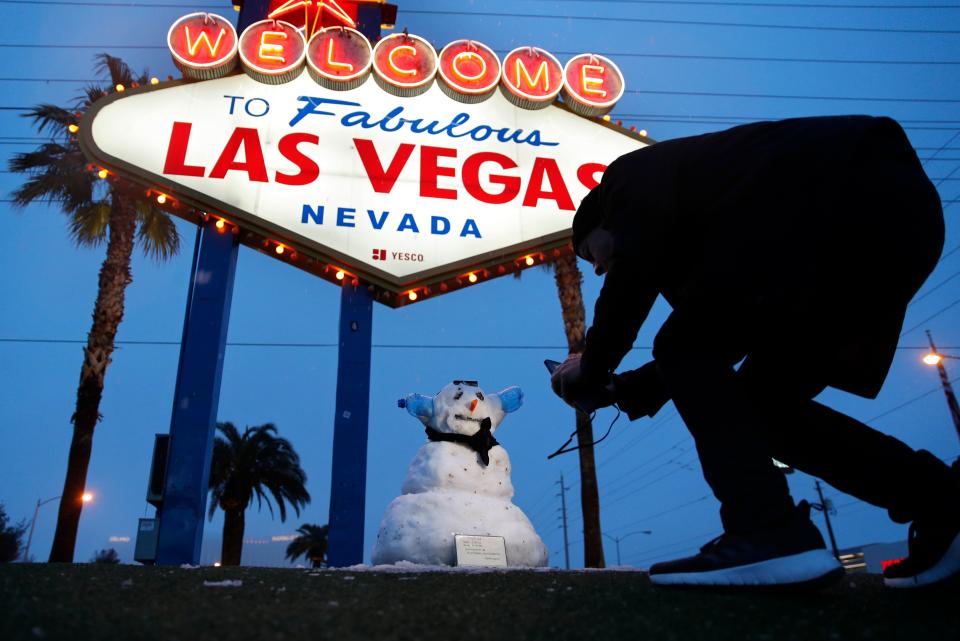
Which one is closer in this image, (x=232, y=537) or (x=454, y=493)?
(x=454, y=493)

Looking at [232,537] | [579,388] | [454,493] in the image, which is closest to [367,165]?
[454,493]

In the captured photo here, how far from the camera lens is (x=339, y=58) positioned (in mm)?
7410

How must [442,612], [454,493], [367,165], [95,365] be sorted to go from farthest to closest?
[95,365] → [367,165] → [454,493] → [442,612]

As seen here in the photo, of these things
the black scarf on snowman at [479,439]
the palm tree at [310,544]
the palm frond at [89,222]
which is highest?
the palm frond at [89,222]

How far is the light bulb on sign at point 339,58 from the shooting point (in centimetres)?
728

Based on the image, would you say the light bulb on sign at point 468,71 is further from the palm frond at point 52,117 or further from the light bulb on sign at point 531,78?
the palm frond at point 52,117

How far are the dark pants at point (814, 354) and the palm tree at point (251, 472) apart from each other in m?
20.4

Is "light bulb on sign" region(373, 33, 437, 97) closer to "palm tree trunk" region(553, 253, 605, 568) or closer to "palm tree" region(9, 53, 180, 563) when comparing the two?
"palm tree trunk" region(553, 253, 605, 568)

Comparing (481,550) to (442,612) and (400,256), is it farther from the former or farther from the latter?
(400,256)

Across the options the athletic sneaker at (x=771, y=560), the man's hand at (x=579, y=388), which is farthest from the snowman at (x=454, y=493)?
the athletic sneaker at (x=771, y=560)

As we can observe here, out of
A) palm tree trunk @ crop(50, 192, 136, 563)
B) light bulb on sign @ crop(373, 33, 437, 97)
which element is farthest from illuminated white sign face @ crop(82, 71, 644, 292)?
palm tree trunk @ crop(50, 192, 136, 563)

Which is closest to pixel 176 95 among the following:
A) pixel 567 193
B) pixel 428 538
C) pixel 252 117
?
pixel 252 117

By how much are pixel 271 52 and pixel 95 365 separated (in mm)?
5827

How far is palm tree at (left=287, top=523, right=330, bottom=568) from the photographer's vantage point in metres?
30.6
